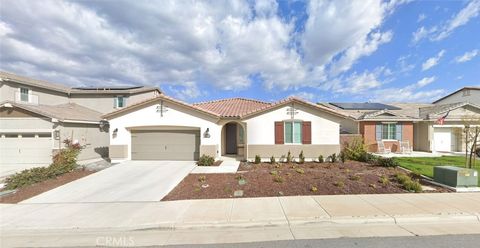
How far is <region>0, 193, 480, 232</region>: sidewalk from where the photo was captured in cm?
548

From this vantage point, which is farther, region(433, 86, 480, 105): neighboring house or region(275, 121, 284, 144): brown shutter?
region(433, 86, 480, 105): neighboring house

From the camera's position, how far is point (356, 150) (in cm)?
1410

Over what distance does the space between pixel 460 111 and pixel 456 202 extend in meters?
17.1

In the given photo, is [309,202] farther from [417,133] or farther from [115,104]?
[115,104]

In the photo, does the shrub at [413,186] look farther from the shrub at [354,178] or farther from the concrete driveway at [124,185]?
the concrete driveway at [124,185]

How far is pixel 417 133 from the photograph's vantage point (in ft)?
62.2

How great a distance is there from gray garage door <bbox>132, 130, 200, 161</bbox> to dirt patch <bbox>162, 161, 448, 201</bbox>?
159 inches

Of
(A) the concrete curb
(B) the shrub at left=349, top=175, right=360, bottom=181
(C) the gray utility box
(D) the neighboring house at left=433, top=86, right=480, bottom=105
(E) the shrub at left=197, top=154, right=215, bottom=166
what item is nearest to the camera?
(A) the concrete curb

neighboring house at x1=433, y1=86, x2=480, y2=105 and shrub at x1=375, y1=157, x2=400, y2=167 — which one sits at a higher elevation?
neighboring house at x1=433, y1=86, x2=480, y2=105

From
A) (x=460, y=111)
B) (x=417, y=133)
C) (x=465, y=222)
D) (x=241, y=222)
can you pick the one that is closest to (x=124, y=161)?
(x=241, y=222)

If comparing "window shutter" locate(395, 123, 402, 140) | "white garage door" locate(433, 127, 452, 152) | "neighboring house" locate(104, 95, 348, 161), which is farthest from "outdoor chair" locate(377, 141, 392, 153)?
"neighboring house" locate(104, 95, 348, 161)

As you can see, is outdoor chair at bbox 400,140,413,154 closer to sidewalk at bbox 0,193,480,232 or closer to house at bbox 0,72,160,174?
sidewalk at bbox 0,193,480,232

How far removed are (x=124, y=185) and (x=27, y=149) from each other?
31.8 feet

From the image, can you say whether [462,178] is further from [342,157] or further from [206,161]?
[206,161]
